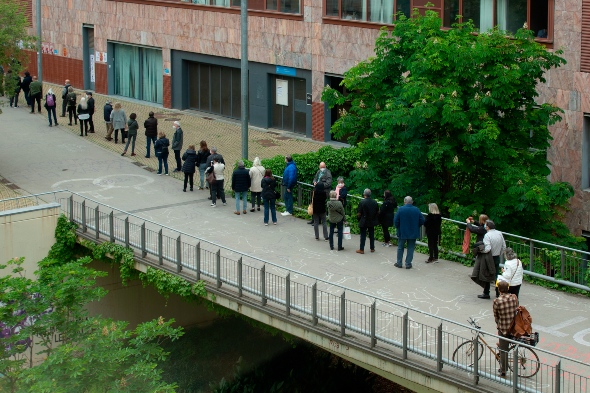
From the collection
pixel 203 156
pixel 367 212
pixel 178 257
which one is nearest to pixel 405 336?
pixel 367 212

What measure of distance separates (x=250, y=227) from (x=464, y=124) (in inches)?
216

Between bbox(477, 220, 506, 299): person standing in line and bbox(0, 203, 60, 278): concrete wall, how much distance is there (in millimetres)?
10717

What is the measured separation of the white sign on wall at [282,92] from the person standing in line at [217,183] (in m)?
11.3

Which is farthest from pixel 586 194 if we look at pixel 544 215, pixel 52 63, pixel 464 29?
pixel 52 63

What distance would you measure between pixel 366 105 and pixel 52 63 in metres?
25.8

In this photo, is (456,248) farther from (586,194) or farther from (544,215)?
(586,194)

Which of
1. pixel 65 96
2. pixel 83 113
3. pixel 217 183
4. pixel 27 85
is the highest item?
pixel 27 85

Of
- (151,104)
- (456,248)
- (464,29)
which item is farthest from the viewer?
(151,104)

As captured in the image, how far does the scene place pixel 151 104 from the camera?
145 ft

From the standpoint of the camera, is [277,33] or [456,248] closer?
[456,248]

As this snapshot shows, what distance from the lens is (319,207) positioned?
2394 centimetres

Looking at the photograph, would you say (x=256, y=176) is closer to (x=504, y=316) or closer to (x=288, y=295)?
(x=288, y=295)

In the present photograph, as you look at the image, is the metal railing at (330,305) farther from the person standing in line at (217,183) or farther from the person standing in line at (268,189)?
the person standing in line at (217,183)

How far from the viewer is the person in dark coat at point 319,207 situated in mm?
23797
